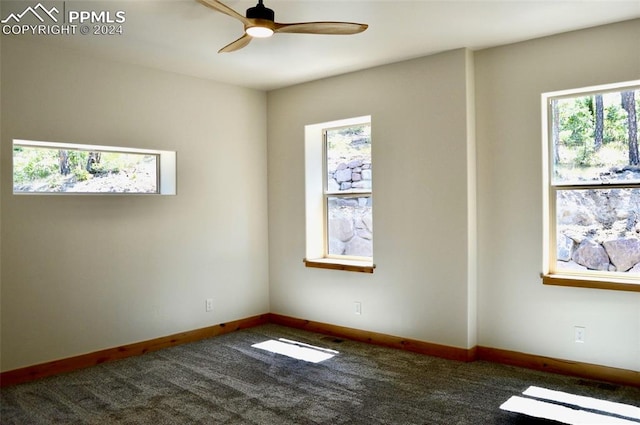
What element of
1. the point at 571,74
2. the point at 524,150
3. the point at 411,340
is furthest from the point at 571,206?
the point at 411,340

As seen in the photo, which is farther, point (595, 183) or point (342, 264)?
point (342, 264)

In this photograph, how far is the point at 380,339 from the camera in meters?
4.60

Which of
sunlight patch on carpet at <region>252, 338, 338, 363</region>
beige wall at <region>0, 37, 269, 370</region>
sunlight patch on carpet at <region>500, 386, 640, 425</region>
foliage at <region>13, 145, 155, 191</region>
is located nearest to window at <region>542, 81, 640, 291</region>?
sunlight patch on carpet at <region>500, 386, 640, 425</region>

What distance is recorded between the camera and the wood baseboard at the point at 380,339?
412 centimetres

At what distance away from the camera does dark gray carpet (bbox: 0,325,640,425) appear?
120 inches

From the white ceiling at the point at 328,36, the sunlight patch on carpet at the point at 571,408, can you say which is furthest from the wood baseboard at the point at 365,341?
the white ceiling at the point at 328,36

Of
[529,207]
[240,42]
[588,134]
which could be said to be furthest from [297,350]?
[588,134]

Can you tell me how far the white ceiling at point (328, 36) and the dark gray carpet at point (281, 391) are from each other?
2.60m

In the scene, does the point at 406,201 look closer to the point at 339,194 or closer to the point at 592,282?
the point at 339,194

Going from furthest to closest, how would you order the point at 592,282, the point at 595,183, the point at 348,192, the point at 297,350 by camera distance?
1. the point at 348,192
2. the point at 297,350
3. the point at 595,183
4. the point at 592,282

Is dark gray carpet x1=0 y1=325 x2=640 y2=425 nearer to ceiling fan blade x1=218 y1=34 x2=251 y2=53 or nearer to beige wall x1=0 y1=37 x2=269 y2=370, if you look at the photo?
beige wall x1=0 y1=37 x2=269 y2=370

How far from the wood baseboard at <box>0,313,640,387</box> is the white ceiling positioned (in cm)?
253

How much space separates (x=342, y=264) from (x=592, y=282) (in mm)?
2216

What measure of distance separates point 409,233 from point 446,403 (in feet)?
5.26
